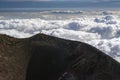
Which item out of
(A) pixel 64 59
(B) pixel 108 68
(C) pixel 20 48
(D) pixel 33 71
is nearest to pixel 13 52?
(C) pixel 20 48

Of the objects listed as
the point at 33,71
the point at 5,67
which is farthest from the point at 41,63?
the point at 5,67

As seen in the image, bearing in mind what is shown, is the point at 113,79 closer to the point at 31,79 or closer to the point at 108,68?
the point at 108,68

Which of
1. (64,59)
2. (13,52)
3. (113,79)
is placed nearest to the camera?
(113,79)

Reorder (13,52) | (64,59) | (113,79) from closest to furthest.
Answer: (113,79) → (64,59) → (13,52)

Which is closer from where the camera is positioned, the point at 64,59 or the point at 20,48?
the point at 64,59

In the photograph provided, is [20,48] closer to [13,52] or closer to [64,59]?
[13,52]

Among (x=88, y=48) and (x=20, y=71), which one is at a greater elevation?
(x=88, y=48)
